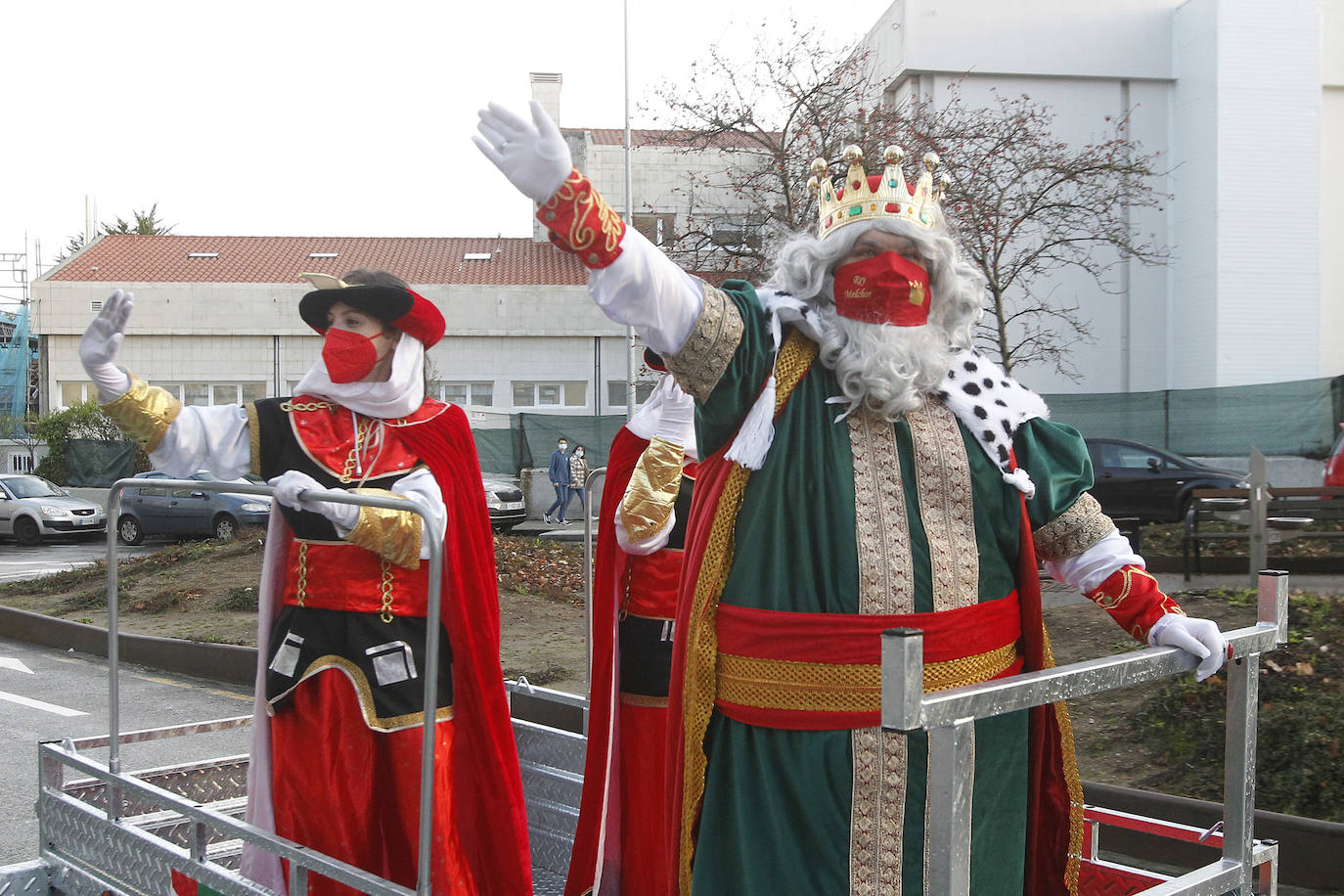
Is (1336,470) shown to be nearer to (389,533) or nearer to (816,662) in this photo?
(389,533)

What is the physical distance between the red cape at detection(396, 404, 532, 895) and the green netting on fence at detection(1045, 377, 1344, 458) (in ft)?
41.5

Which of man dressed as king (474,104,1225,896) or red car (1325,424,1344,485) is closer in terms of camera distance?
man dressed as king (474,104,1225,896)

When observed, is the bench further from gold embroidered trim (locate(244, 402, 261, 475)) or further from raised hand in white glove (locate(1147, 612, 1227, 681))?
gold embroidered trim (locate(244, 402, 261, 475))

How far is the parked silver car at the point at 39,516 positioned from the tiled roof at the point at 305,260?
28.4 ft

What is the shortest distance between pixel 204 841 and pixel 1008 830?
1.93m

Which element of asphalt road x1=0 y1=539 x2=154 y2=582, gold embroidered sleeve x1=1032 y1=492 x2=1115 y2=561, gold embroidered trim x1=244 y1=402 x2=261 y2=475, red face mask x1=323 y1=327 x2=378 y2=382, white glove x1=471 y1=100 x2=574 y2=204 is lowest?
asphalt road x1=0 y1=539 x2=154 y2=582

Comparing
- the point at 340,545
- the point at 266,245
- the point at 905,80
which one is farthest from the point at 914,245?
the point at 266,245

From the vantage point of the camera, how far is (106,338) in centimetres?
314

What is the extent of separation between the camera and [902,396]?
2414mm

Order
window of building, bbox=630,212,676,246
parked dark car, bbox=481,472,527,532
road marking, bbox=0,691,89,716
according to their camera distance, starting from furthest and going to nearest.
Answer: parked dark car, bbox=481,472,527,532
window of building, bbox=630,212,676,246
road marking, bbox=0,691,89,716

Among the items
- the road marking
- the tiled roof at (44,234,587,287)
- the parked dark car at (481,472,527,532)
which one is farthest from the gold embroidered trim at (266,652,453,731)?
the tiled roof at (44,234,587,287)

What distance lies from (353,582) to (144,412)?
75 centimetres

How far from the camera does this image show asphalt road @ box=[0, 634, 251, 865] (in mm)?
5727

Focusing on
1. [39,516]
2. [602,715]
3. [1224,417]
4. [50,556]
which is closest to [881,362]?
[602,715]
